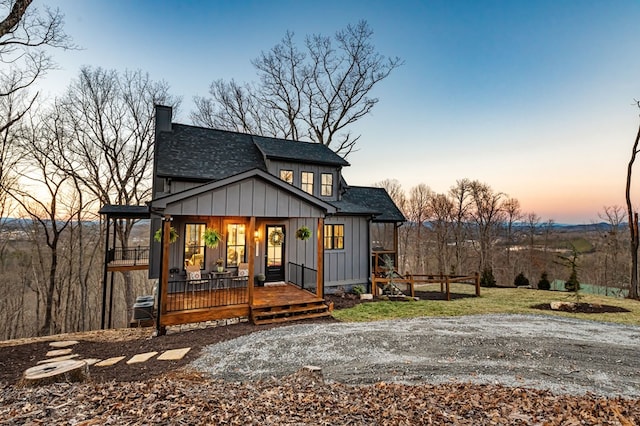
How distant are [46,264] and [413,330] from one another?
69.5 ft

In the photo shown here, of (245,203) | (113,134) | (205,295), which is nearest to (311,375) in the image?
(245,203)

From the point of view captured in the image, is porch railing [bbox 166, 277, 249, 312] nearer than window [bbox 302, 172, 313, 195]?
Yes

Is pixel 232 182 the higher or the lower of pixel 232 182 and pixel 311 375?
the higher

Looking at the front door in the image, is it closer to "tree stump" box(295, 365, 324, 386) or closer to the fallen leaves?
"tree stump" box(295, 365, 324, 386)

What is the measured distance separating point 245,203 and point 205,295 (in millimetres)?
3563

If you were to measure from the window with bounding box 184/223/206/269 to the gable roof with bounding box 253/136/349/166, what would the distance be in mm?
4144

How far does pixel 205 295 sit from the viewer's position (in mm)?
9227

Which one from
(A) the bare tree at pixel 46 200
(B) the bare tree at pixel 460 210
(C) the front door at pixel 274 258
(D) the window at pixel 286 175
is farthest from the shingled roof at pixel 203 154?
(B) the bare tree at pixel 460 210

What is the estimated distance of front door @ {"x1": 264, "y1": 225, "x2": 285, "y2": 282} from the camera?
11250 millimetres

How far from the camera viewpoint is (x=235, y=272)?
10.6 m

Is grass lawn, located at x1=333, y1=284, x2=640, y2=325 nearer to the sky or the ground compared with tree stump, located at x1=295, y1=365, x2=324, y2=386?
nearer to the ground

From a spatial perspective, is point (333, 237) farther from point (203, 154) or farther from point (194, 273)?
point (203, 154)

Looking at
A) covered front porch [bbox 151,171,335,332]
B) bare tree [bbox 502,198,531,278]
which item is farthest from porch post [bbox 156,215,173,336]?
bare tree [bbox 502,198,531,278]

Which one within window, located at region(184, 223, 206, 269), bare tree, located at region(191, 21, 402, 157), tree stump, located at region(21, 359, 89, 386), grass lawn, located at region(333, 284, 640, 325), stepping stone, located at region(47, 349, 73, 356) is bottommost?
grass lawn, located at region(333, 284, 640, 325)
